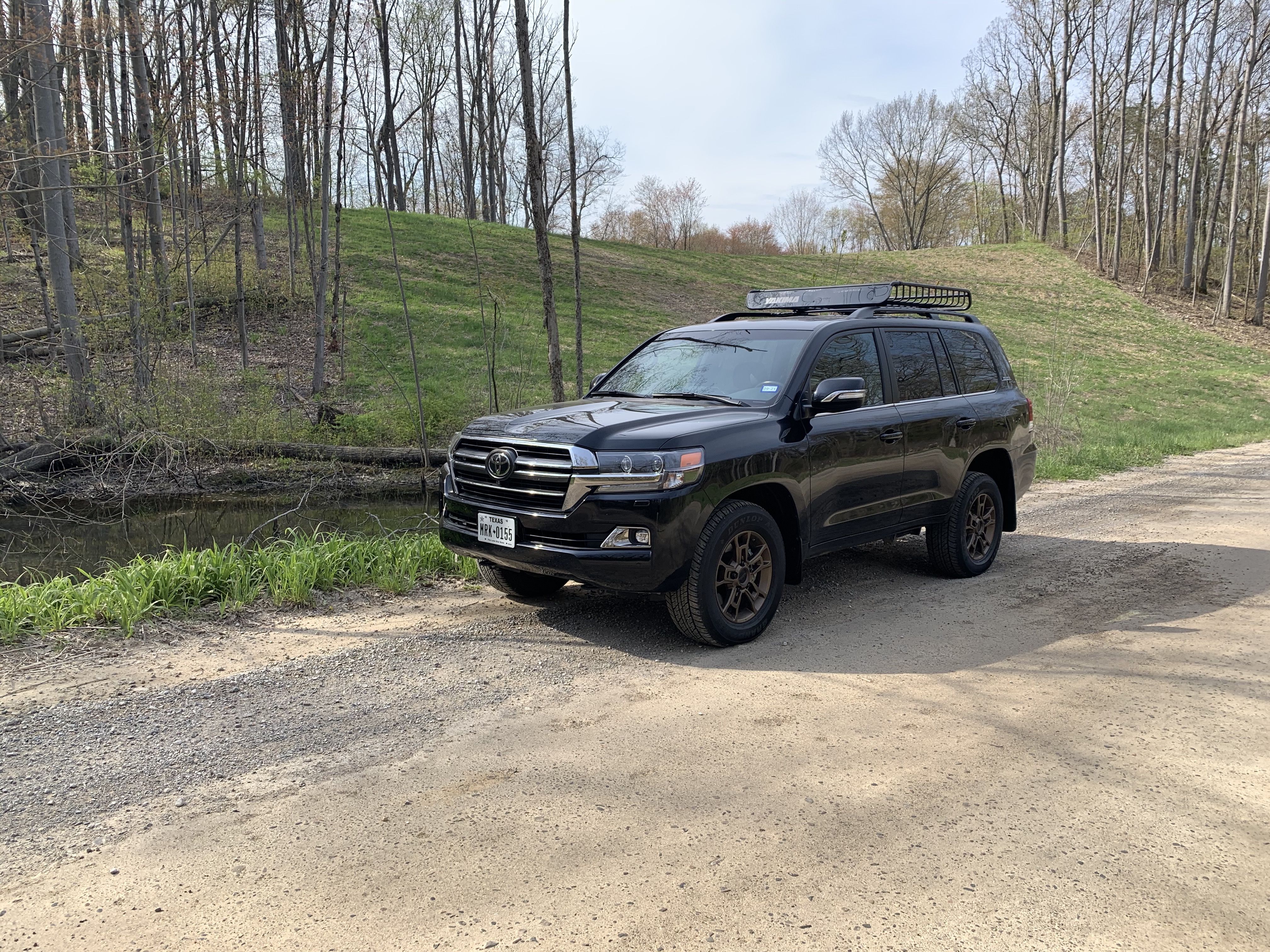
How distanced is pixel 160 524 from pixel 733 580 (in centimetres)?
891

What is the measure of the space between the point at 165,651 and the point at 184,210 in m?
14.3

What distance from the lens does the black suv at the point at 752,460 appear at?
4.96 metres

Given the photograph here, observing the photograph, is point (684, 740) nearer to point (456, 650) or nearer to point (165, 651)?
point (456, 650)

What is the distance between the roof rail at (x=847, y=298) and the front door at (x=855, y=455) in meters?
0.52

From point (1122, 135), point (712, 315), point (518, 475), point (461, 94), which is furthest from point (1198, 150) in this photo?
point (518, 475)

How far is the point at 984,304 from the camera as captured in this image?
121ft

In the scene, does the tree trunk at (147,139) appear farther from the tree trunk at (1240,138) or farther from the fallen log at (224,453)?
the tree trunk at (1240,138)

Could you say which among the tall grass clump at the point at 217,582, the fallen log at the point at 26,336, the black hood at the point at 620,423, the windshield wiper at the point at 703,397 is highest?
the fallen log at the point at 26,336

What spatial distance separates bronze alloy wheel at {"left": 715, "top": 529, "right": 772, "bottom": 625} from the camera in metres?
5.30

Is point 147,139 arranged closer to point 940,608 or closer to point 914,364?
point 914,364

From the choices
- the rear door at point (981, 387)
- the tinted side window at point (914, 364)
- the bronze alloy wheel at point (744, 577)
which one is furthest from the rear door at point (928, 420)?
→ the bronze alloy wheel at point (744, 577)

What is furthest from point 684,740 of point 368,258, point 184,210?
point 368,258

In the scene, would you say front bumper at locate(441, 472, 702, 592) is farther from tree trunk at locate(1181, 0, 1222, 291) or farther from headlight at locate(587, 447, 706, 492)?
tree trunk at locate(1181, 0, 1222, 291)

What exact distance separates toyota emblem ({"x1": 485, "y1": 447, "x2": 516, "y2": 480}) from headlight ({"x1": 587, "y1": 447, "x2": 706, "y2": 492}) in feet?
1.92
